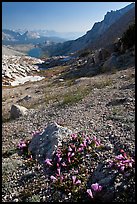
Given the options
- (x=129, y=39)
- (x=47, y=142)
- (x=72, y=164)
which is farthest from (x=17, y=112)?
(x=129, y=39)

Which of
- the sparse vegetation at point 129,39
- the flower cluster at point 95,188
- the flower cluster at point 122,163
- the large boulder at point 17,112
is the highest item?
the sparse vegetation at point 129,39

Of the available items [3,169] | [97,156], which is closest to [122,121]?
[97,156]

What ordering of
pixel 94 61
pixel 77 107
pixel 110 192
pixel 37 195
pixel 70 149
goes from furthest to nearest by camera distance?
1. pixel 94 61
2. pixel 77 107
3. pixel 70 149
4. pixel 37 195
5. pixel 110 192

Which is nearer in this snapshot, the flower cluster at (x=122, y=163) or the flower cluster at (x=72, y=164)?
the flower cluster at (x=122, y=163)

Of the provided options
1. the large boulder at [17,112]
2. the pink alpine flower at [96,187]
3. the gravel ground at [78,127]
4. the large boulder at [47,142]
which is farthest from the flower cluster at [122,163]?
the large boulder at [17,112]

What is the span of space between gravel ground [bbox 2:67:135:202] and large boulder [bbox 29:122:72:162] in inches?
23.6

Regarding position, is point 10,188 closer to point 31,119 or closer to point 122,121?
point 122,121

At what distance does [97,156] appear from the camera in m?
10.1

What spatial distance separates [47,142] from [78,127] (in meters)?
2.65

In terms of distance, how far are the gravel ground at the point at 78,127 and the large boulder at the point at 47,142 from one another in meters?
0.60

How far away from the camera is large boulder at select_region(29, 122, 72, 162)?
443 inches

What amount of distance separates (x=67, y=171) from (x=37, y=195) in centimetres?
133

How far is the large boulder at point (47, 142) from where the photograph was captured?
1126cm

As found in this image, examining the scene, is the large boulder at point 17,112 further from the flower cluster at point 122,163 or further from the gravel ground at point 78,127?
the flower cluster at point 122,163
